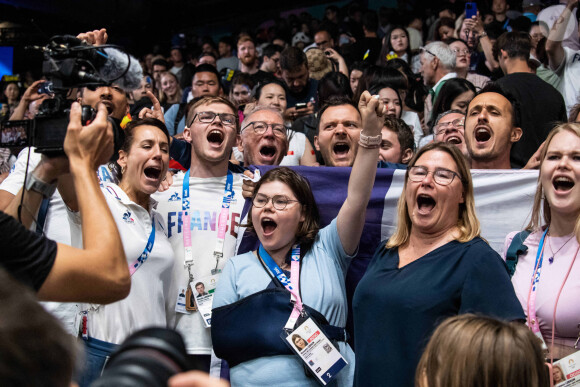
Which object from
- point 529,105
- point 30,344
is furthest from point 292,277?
point 529,105

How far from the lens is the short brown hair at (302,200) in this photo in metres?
3.07

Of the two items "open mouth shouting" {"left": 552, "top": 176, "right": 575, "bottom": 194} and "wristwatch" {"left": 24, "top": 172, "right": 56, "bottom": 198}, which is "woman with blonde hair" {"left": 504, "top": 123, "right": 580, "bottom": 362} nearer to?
"open mouth shouting" {"left": 552, "top": 176, "right": 575, "bottom": 194}

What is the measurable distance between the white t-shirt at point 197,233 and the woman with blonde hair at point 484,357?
1621 millimetres

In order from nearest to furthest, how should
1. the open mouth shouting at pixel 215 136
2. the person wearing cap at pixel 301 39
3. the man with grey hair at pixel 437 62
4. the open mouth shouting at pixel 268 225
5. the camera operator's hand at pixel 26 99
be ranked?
1. the open mouth shouting at pixel 268 225
2. the open mouth shouting at pixel 215 136
3. the camera operator's hand at pixel 26 99
4. the man with grey hair at pixel 437 62
5. the person wearing cap at pixel 301 39

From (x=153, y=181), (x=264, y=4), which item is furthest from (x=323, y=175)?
(x=264, y=4)

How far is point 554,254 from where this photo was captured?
2.69 metres

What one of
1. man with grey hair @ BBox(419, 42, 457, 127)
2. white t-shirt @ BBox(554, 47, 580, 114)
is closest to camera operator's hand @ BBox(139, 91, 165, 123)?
man with grey hair @ BBox(419, 42, 457, 127)

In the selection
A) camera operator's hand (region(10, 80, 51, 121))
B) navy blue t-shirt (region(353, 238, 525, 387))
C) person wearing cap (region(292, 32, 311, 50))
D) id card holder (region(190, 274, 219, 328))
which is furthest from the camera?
person wearing cap (region(292, 32, 311, 50))

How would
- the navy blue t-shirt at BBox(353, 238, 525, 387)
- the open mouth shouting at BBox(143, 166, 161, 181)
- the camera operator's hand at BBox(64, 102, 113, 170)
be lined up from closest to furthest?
the camera operator's hand at BBox(64, 102, 113, 170)
the navy blue t-shirt at BBox(353, 238, 525, 387)
the open mouth shouting at BBox(143, 166, 161, 181)

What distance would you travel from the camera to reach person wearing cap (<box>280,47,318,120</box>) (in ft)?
19.2

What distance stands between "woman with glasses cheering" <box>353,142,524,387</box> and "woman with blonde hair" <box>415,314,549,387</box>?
583 millimetres

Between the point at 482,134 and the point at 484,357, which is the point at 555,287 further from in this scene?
the point at 482,134

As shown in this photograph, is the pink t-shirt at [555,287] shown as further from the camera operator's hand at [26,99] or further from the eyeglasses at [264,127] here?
the camera operator's hand at [26,99]

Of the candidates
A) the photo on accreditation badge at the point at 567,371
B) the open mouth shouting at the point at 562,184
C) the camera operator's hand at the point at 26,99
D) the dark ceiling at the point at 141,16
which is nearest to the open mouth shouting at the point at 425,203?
the open mouth shouting at the point at 562,184
